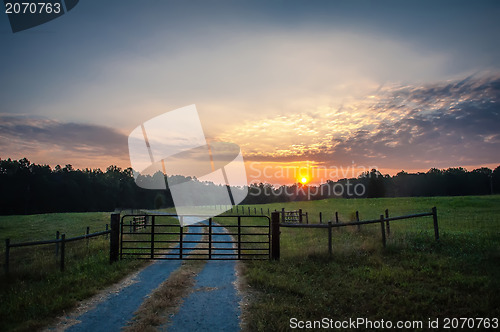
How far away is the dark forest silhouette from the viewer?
87.8 metres

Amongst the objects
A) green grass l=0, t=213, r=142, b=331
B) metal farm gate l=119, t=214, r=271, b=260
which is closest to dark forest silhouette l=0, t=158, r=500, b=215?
metal farm gate l=119, t=214, r=271, b=260

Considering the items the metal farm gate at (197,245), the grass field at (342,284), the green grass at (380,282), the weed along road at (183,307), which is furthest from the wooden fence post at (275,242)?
the weed along road at (183,307)

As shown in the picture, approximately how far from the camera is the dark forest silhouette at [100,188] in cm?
8775

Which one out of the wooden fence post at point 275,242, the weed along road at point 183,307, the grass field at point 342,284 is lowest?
the weed along road at point 183,307

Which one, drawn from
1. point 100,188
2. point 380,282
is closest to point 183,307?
point 380,282

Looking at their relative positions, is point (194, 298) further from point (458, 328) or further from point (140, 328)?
point (458, 328)

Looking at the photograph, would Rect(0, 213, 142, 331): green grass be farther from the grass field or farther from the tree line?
the tree line

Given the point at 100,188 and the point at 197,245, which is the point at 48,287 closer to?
the point at 197,245

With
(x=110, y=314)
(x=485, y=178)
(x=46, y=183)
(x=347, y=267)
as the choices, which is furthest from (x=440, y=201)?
(x=46, y=183)

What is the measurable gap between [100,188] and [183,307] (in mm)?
113138

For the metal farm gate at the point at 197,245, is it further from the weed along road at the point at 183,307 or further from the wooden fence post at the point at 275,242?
the weed along road at the point at 183,307

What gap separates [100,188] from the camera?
108312 millimetres

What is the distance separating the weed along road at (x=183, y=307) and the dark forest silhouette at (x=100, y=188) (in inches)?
3506

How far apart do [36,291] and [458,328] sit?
1024cm
